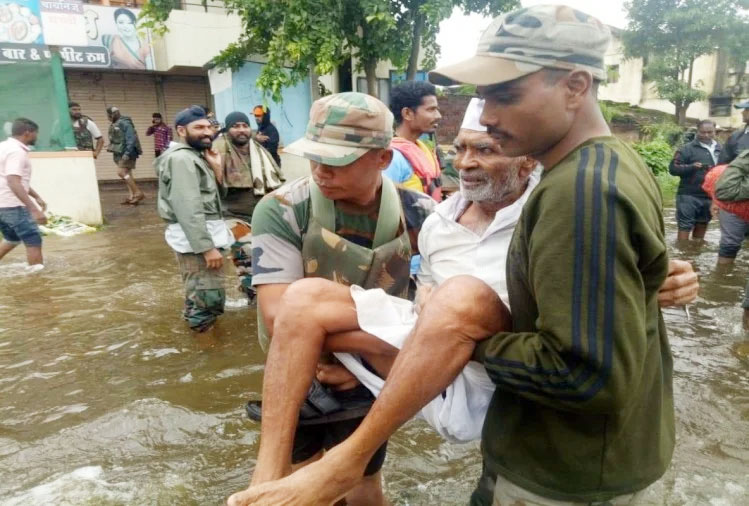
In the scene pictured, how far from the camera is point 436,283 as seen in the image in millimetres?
2047

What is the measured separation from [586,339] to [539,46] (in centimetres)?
61

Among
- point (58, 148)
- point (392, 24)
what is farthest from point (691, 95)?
point (58, 148)

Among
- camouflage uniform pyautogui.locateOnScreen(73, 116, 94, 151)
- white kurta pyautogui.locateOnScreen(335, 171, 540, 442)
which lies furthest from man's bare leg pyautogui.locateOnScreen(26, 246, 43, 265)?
white kurta pyautogui.locateOnScreen(335, 171, 540, 442)

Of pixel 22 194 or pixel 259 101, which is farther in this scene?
pixel 259 101

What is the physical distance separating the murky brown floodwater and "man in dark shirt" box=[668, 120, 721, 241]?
6.47ft

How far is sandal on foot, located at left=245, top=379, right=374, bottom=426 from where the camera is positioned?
70.4 inches

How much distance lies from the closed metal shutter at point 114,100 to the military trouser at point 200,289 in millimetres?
12295

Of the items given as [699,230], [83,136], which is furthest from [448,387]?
[83,136]

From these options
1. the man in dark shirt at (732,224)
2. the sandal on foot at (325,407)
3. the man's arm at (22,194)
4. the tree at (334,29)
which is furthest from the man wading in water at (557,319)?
the tree at (334,29)

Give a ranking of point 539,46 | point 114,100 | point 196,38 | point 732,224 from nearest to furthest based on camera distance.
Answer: point 539,46 → point 732,224 → point 196,38 → point 114,100

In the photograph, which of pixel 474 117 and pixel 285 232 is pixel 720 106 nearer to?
pixel 474 117

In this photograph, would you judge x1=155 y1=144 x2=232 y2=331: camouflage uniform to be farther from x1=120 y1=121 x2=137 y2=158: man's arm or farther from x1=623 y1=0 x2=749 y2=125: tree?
x1=623 y1=0 x2=749 y2=125: tree

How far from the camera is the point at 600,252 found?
1.04 m

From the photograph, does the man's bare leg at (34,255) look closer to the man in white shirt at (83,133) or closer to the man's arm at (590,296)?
the man in white shirt at (83,133)
